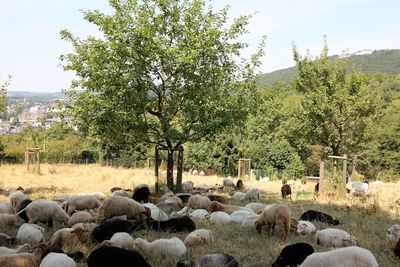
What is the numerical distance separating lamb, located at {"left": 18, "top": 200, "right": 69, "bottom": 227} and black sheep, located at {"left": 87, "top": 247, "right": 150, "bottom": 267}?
4.00 m

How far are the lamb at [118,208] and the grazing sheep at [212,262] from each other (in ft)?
12.0

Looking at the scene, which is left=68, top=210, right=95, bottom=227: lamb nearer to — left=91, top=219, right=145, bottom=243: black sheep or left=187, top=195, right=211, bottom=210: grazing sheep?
left=91, top=219, right=145, bottom=243: black sheep

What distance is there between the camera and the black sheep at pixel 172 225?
355 inches

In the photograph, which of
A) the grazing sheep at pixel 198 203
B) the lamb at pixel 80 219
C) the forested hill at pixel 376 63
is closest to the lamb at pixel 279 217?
the grazing sheep at pixel 198 203

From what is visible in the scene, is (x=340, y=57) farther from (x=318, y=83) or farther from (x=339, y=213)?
(x=339, y=213)

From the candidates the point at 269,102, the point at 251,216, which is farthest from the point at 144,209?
the point at 269,102

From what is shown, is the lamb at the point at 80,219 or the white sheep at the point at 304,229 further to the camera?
the lamb at the point at 80,219

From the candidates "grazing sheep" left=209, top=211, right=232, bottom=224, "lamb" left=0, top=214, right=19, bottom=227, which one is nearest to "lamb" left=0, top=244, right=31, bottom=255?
"lamb" left=0, top=214, right=19, bottom=227

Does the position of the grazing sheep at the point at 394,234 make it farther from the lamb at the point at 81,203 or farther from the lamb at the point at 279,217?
the lamb at the point at 81,203

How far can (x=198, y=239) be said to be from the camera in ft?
26.4

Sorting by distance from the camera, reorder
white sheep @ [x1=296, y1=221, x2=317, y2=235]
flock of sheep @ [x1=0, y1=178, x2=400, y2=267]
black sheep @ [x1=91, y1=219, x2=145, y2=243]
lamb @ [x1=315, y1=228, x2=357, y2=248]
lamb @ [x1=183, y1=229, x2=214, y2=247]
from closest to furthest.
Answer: flock of sheep @ [x1=0, y1=178, x2=400, y2=267], black sheep @ [x1=91, y1=219, x2=145, y2=243], lamb @ [x1=183, y1=229, x2=214, y2=247], lamb @ [x1=315, y1=228, x2=357, y2=248], white sheep @ [x1=296, y1=221, x2=317, y2=235]

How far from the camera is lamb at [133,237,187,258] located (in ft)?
23.4

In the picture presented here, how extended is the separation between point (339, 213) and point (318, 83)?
15.2 m

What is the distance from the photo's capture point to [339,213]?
40.5 feet
